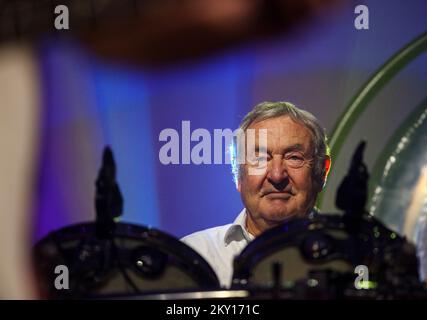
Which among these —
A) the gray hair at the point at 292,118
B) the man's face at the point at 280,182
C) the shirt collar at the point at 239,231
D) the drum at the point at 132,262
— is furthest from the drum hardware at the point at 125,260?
the gray hair at the point at 292,118

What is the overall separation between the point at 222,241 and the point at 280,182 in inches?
13.6

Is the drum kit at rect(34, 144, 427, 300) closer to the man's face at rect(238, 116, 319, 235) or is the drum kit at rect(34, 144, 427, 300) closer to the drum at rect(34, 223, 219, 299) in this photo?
the drum at rect(34, 223, 219, 299)

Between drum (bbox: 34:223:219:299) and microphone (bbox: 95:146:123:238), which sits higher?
microphone (bbox: 95:146:123:238)

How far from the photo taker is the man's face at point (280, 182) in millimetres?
3707

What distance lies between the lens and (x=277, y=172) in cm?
371

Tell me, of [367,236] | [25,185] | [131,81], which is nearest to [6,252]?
[25,185]

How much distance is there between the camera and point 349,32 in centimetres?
378

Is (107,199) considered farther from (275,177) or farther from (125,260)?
(275,177)

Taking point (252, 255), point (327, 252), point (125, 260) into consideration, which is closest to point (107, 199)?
point (125, 260)

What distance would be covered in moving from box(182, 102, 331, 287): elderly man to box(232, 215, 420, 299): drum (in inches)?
12.5

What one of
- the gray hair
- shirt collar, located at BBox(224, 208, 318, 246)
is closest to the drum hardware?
shirt collar, located at BBox(224, 208, 318, 246)

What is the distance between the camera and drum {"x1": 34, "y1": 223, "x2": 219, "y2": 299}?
3.41 metres

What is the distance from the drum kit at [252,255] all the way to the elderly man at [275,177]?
221 mm
